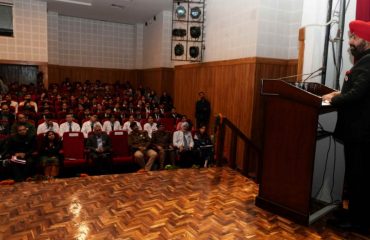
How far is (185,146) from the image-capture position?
4887 millimetres

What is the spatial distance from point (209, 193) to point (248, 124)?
275 cm

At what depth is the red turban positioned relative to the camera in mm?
1845

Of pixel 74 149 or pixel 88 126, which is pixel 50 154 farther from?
pixel 88 126

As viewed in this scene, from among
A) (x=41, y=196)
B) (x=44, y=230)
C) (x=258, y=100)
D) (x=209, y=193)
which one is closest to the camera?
(x=44, y=230)

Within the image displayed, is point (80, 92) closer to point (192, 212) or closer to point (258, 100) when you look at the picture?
point (258, 100)

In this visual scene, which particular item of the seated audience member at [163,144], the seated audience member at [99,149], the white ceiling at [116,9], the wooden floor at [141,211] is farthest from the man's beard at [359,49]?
the white ceiling at [116,9]

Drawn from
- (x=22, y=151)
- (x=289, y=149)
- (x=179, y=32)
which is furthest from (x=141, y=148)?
A: (x=179, y=32)

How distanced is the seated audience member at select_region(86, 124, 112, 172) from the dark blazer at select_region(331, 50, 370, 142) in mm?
3184

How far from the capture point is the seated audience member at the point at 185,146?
15.7 feet

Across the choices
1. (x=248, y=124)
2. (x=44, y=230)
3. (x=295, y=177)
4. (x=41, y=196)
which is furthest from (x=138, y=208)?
(x=248, y=124)

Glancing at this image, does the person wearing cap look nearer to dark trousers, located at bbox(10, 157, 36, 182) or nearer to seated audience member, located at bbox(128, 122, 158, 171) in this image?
seated audience member, located at bbox(128, 122, 158, 171)

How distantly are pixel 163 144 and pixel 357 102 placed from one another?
339 centimetres

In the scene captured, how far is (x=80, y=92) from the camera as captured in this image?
→ 9.17 meters

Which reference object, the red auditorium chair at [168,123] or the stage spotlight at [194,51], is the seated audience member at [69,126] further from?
the stage spotlight at [194,51]
